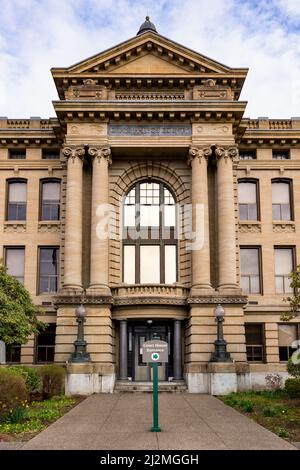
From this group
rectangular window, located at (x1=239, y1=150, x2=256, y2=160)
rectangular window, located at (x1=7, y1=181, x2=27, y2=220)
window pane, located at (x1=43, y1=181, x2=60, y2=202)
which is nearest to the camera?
rectangular window, located at (x1=7, y1=181, x2=27, y2=220)

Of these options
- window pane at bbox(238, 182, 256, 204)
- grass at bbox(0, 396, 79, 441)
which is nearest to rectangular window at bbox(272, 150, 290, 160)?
window pane at bbox(238, 182, 256, 204)

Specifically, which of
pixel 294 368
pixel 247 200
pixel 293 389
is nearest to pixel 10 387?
pixel 294 368

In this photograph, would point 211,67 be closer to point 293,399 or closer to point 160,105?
point 160,105

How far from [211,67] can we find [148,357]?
22.7 meters

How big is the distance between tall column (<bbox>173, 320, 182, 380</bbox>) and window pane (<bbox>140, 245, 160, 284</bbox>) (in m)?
3.31

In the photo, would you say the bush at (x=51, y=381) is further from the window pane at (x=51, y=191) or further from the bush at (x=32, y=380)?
the window pane at (x=51, y=191)

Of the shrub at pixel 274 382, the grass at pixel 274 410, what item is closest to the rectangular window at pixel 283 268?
the shrub at pixel 274 382

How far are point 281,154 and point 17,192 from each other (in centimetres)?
1767

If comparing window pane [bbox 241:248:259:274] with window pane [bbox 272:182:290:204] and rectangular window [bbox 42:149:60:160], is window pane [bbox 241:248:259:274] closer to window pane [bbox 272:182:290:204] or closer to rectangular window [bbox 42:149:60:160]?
window pane [bbox 272:182:290:204]

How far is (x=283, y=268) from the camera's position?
119 feet

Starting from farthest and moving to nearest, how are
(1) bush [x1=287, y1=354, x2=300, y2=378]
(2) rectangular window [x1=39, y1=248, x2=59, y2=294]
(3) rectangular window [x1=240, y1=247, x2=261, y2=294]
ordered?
1. (3) rectangular window [x1=240, y1=247, x2=261, y2=294]
2. (2) rectangular window [x1=39, y1=248, x2=59, y2=294]
3. (1) bush [x1=287, y1=354, x2=300, y2=378]

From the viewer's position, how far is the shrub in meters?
31.4

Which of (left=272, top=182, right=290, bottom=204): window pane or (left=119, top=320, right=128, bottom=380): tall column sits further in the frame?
(left=272, top=182, right=290, bottom=204): window pane
